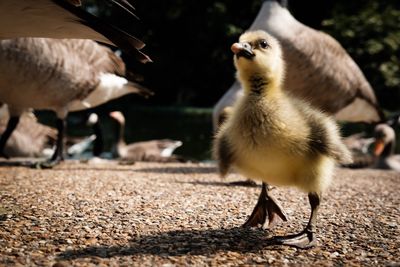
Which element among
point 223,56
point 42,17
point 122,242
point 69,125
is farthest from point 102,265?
point 223,56

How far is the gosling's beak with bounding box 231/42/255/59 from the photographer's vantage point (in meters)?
2.56

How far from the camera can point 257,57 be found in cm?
261

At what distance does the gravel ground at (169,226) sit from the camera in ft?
7.59

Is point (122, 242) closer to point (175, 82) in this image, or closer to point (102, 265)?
point (102, 265)

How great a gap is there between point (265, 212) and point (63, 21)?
1704mm

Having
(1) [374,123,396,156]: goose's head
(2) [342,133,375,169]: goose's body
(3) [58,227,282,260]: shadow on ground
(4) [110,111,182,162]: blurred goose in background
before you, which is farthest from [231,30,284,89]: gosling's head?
(1) [374,123,396,156]: goose's head

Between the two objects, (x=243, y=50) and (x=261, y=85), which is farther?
(x=261, y=85)

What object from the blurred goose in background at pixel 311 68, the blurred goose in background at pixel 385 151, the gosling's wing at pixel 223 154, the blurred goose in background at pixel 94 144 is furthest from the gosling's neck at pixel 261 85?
the blurred goose in background at pixel 94 144

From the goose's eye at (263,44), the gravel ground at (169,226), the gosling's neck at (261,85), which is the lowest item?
the gravel ground at (169,226)

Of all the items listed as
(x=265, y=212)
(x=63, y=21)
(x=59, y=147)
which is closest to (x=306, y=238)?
(x=265, y=212)

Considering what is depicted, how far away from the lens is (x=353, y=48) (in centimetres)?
2094

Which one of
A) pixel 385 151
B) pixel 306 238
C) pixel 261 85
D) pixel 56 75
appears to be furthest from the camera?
pixel 385 151

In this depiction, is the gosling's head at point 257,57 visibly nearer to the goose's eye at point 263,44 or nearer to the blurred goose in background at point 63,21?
the goose's eye at point 263,44

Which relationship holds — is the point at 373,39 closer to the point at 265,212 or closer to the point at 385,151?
the point at 385,151
